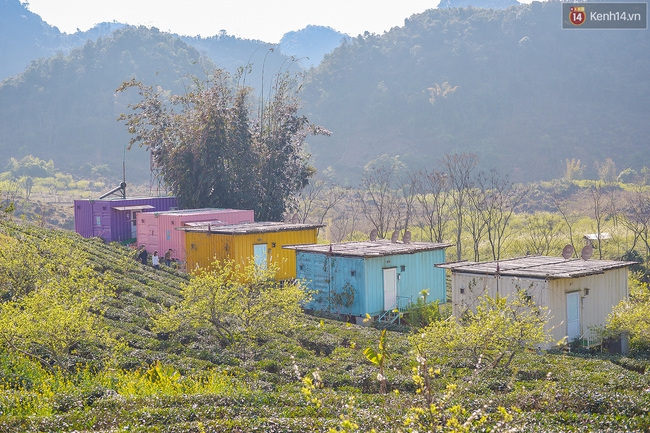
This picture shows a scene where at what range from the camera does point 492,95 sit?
11438 cm

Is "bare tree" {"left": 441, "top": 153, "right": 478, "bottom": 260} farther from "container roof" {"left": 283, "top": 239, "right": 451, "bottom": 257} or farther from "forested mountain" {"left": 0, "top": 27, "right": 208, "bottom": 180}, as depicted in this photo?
"forested mountain" {"left": 0, "top": 27, "right": 208, "bottom": 180}

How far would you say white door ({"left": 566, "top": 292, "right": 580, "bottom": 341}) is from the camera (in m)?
21.3

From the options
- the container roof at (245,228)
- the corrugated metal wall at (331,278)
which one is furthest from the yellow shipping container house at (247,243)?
the corrugated metal wall at (331,278)

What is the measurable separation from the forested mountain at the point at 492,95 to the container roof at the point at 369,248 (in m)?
72.8

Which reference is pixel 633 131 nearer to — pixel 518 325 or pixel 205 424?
pixel 518 325

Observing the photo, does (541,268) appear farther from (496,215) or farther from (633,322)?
(496,215)

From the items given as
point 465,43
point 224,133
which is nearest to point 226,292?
point 224,133

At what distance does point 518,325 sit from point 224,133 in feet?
96.1

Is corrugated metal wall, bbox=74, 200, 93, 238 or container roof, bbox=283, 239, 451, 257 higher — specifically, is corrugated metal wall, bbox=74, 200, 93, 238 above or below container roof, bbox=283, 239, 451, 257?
above

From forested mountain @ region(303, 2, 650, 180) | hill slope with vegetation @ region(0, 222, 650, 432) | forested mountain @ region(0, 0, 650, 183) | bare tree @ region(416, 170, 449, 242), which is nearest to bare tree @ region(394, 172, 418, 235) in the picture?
bare tree @ region(416, 170, 449, 242)

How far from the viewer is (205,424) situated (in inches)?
421

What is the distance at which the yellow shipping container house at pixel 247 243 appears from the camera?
29125mm

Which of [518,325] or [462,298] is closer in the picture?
[518,325]

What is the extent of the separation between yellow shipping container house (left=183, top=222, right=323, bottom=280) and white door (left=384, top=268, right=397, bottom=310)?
4.51m
